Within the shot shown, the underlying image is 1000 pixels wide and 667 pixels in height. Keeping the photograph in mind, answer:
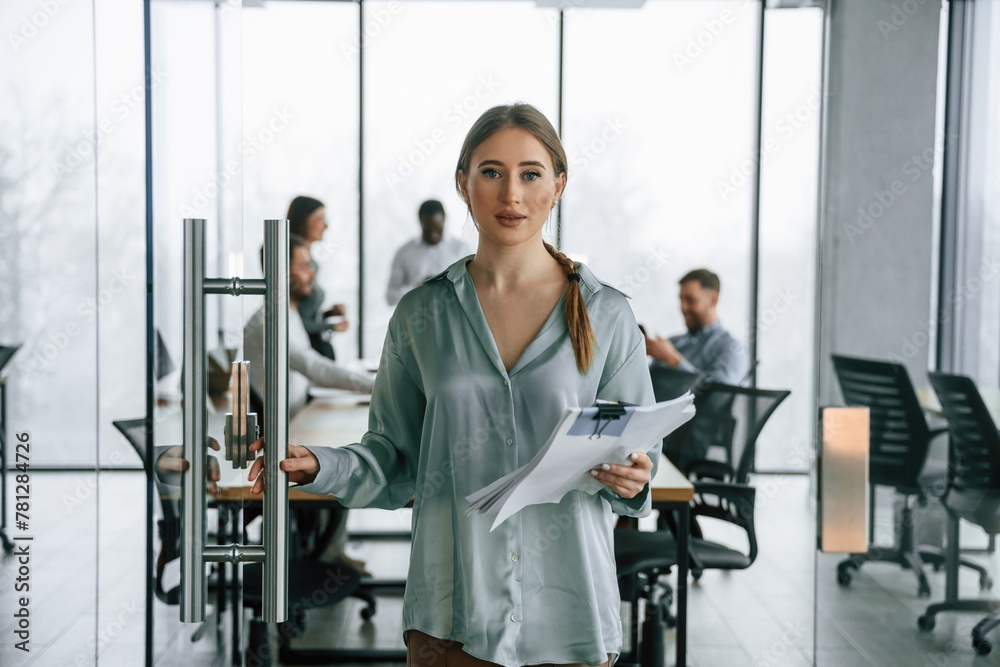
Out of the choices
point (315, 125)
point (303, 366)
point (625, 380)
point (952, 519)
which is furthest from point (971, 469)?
point (315, 125)

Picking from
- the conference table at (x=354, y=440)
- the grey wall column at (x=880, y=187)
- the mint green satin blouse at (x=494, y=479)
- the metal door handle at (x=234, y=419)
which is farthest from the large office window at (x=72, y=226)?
the grey wall column at (x=880, y=187)

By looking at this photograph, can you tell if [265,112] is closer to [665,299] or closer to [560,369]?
[665,299]

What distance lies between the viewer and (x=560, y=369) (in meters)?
1.30

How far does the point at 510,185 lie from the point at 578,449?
381 millimetres

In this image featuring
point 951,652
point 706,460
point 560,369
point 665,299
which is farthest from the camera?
point 665,299

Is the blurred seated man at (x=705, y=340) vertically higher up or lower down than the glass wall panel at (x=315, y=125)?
lower down

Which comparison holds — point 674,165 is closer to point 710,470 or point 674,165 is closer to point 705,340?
point 705,340

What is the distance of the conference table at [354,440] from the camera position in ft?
8.36

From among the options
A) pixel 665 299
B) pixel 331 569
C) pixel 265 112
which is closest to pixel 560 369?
pixel 331 569

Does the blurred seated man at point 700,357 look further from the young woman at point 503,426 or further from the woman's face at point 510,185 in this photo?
the woman's face at point 510,185

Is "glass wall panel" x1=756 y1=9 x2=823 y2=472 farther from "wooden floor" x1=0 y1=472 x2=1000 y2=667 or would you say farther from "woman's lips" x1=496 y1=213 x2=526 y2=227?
"woman's lips" x1=496 y1=213 x2=526 y2=227

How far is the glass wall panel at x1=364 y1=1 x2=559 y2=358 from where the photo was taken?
5828 millimetres

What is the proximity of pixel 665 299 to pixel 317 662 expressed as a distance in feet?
13.0

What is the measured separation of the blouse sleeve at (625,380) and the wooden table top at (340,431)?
0.95 m
